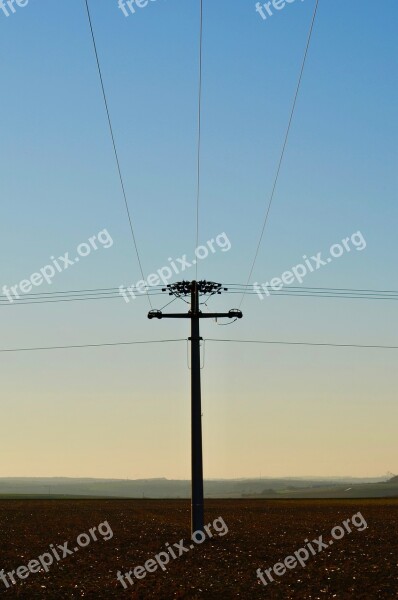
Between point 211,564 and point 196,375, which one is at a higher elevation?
point 196,375

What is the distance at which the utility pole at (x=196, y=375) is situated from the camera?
4694 cm

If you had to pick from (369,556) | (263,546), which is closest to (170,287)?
(263,546)

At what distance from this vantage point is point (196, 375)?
158 feet

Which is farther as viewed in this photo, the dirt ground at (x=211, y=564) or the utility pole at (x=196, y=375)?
the utility pole at (x=196, y=375)

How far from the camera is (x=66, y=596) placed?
29.0 m

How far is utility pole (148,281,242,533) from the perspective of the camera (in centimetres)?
4694

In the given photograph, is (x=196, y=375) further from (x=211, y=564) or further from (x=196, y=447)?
(x=211, y=564)

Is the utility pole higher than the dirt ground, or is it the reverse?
the utility pole

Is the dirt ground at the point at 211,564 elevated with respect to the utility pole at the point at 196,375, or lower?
lower

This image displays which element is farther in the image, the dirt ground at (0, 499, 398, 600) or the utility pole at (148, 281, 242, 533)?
the utility pole at (148, 281, 242, 533)

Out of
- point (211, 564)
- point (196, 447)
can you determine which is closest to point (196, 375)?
point (196, 447)

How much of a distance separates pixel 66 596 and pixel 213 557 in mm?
10993

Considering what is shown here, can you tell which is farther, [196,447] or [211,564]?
[196,447]

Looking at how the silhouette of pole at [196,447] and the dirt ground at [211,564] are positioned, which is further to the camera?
the silhouette of pole at [196,447]
